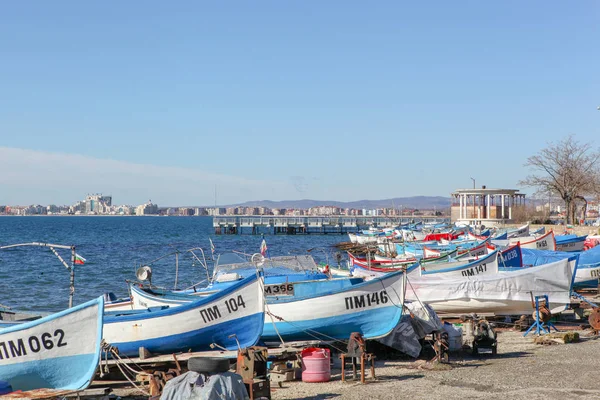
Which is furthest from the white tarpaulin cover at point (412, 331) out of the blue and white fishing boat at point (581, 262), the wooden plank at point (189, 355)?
the blue and white fishing boat at point (581, 262)

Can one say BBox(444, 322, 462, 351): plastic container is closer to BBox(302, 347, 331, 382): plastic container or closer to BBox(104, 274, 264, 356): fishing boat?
BBox(302, 347, 331, 382): plastic container

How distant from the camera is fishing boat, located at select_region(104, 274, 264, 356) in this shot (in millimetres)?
15961

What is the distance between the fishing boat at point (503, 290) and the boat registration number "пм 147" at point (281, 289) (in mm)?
3416

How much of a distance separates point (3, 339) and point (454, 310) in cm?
1371

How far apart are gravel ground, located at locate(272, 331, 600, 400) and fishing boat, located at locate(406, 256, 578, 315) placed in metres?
4.03

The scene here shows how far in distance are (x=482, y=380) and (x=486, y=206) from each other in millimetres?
70208

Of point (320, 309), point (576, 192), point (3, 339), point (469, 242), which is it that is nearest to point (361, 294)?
point (320, 309)

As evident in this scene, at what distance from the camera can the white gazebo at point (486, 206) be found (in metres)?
81.2

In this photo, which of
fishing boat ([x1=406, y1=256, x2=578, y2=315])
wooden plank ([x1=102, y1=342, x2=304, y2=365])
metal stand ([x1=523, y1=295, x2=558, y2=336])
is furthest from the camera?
fishing boat ([x1=406, y1=256, x2=578, y2=315])

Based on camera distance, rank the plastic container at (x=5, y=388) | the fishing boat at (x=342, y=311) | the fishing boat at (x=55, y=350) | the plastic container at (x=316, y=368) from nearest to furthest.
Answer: the plastic container at (x=5, y=388)
the fishing boat at (x=55, y=350)
the plastic container at (x=316, y=368)
the fishing boat at (x=342, y=311)

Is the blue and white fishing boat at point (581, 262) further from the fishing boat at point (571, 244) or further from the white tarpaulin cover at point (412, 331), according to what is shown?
the white tarpaulin cover at point (412, 331)

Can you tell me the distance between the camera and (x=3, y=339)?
503 inches

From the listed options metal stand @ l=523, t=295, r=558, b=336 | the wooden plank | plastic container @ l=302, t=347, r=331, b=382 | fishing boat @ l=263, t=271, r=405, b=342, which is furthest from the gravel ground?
metal stand @ l=523, t=295, r=558, b=336

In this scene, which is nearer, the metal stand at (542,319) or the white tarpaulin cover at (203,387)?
the white tarpaulin cover at (203,387)
